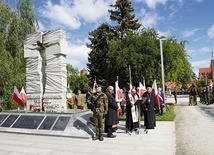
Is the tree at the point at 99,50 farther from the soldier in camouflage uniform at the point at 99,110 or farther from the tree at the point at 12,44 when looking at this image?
the soldier in camouflage uniform at the point at 99,110

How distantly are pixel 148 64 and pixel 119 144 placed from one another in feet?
54.8

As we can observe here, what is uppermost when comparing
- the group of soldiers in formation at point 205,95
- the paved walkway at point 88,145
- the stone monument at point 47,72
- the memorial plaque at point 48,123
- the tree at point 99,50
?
the tree at point 99,50

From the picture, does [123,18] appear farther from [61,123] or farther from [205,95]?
[61,123]

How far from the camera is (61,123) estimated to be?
30.6 ft

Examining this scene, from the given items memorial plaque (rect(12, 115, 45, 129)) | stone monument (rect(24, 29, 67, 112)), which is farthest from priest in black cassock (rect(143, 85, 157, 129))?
memorial plaque (rect(12, 115, 45, 129))

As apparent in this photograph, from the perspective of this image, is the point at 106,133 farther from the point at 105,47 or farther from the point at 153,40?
the point at 105,47

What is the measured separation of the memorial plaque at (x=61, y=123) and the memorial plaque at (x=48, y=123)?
0.83 feet

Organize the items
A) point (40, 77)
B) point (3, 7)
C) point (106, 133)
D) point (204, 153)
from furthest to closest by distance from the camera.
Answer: point (3, 7) < point (40, 77) < point (106, 133) < point (204, 153)

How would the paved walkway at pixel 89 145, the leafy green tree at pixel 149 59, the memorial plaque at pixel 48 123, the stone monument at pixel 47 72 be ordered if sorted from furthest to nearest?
the leafy green tree at pixel 149 59 → the stone monument at pixel 47 72 → the memorial plaque at pixel 48 123 → the paved walkway at pixel 89 145

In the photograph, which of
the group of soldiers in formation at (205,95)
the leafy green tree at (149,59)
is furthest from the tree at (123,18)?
the group of soldiers in formation at (205,95)

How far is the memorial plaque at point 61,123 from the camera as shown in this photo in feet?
30.1

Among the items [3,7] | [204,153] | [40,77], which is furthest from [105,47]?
[204,153]

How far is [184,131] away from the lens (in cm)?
1000

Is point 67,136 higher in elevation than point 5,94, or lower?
lower
